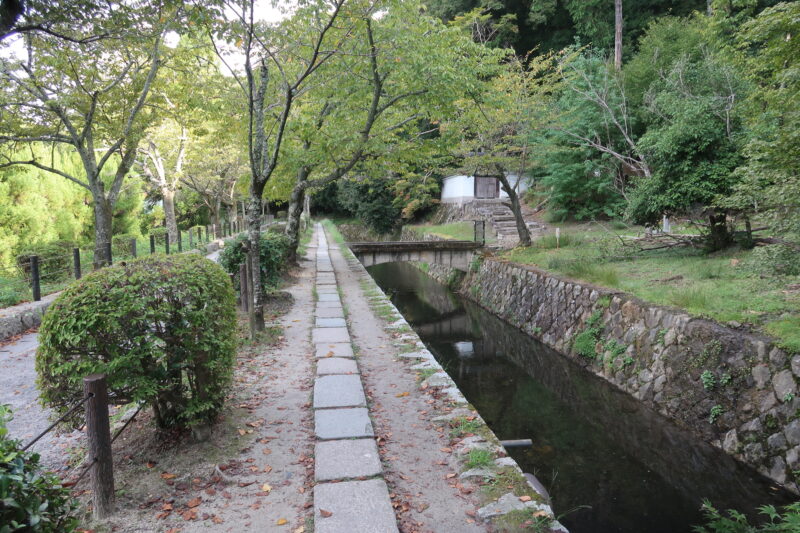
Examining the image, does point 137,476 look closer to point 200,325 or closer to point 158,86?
point 200,325

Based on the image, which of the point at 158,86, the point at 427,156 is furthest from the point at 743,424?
the point at 158,86

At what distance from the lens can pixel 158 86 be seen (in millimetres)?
11008

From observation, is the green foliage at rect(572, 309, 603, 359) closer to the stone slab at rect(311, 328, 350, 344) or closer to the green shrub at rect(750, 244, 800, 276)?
the green shrub at rect(750, 244, 800, 276)

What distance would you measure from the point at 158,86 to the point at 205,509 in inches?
425

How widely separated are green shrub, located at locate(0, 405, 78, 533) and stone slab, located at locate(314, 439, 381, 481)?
1601mm

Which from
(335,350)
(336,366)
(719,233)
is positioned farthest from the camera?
(719,233)

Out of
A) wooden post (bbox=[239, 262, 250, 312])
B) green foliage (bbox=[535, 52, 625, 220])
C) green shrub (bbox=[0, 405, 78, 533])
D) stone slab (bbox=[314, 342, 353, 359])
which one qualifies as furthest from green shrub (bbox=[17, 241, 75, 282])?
green foliage (bbox=[535, 52, 625, 220])

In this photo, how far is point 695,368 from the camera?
703 cm

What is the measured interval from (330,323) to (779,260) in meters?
6.42

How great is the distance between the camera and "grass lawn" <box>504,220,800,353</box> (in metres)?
6.53

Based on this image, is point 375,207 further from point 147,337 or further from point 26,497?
point 26,497

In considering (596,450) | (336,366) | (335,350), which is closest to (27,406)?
(336,366)

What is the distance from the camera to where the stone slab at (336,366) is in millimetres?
5715

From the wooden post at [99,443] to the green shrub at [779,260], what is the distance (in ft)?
22.7
